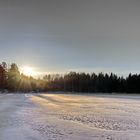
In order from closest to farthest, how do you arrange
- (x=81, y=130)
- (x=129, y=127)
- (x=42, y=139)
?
(x=42, y=139), (x=81, y=130), (x=129, y=127)

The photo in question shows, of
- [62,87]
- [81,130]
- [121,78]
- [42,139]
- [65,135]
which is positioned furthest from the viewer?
[62,87]

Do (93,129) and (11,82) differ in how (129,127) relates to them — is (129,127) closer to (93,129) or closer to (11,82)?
(93,129)

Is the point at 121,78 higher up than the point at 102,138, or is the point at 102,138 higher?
the point at 121,78

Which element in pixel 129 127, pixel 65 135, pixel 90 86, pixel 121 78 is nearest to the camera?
pixel 65 135

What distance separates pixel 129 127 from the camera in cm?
1752

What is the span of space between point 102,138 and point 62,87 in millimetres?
184527

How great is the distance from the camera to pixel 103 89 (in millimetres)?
161500

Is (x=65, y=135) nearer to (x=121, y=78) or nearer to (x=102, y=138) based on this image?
(x=102, y=138)

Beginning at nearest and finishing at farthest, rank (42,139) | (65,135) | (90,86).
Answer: (42,139), (65,135), (90,86)

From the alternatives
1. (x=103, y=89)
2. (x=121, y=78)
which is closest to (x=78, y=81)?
(x=103, y=89)

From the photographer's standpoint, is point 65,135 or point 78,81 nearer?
point 65,135

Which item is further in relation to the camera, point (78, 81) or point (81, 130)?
point (78, 81)

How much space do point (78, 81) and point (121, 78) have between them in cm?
3985

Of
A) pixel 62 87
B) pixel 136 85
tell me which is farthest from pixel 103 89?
pixel 62 87
